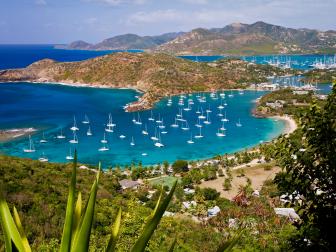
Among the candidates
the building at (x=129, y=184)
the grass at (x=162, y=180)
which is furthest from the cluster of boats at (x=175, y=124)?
the building at (x=129, y=184)

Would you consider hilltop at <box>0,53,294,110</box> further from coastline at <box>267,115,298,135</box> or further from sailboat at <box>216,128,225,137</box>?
coastline at <box>267,115,298,135</box>

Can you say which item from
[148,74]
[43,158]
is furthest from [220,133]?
[148,74]

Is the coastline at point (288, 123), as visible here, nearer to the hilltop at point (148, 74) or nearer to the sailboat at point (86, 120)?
the hilltop at point (148, 74)

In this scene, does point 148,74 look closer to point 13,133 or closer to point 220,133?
point 220,133

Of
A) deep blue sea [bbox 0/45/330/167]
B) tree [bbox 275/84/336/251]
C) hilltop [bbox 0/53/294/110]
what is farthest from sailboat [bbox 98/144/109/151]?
tree [bbox 275/84/336/251]

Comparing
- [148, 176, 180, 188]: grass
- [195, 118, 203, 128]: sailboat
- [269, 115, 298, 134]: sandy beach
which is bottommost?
[148, 176, 180, 188]: grass

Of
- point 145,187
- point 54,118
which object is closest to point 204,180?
point 145,187
